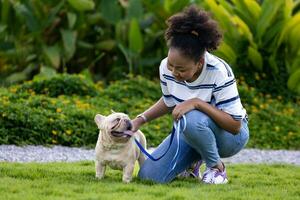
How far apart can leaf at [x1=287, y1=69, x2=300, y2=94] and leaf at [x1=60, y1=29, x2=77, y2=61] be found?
319 cm

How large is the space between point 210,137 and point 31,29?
6.34m

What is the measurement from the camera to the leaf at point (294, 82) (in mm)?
10852

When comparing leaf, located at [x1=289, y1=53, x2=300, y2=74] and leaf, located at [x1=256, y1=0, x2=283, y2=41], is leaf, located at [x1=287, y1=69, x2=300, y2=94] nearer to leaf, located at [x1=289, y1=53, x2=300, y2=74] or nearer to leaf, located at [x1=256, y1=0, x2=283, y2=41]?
leaf, located at [x1=289, y1=53, x2=300, y2=74]

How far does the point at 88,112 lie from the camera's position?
876cm

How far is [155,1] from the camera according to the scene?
1135cm

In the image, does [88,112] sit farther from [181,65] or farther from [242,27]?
[181,65]

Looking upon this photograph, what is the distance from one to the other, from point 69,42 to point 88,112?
275 centimetres

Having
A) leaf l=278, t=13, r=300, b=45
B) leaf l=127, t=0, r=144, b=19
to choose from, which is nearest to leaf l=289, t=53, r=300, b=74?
leaf l=278, t=13, r=300, b=45

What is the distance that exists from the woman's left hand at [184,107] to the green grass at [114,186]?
52 centimetres

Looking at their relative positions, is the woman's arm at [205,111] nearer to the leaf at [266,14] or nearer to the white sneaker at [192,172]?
the white sneaker at [192,172]

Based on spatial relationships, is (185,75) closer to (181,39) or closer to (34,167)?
(181,39)

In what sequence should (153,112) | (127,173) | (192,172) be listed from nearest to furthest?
(127,173) < (153,112) < (192,172)

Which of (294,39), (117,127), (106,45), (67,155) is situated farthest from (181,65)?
(106,45)

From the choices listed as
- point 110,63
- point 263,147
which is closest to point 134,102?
point 263,147
